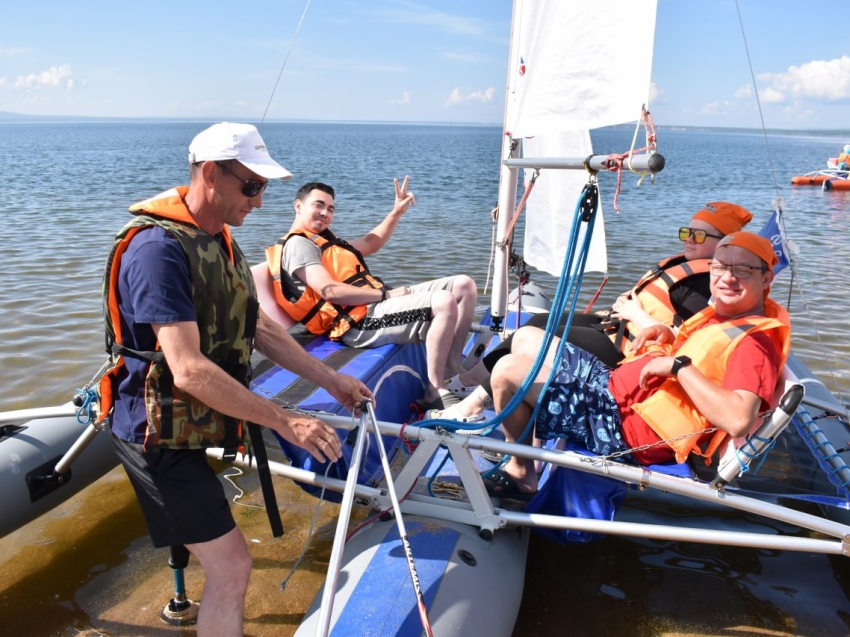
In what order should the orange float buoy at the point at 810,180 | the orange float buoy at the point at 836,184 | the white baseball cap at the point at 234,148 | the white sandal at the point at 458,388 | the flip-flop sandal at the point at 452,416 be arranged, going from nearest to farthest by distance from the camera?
the white baseball cap at the point at 234,148, the flip-flop sandal at the point at 452,416, the white sandal at the point at 458,388, the orange float buoy at the point at 836,184, the orange float buoy at the point at 810,180

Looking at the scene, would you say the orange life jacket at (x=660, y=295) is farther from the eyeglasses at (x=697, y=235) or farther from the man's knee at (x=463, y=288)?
the man's knee at (x=463, y=288)

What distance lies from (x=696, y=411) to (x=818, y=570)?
1384 millimetres

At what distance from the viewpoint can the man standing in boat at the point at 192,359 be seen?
1815 mm

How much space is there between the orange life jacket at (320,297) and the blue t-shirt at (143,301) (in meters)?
1.95

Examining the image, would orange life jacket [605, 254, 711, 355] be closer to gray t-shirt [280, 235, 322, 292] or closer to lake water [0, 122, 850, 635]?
lake water [0, 122, 850, 635]

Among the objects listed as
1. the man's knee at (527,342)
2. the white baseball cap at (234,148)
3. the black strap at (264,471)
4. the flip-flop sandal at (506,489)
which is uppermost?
the white baseball cap at (234,148)

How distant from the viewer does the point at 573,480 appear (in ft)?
8.71

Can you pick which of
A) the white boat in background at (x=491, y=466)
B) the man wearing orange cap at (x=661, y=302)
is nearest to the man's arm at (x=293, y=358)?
the white boat in background at (x=491, y=466)

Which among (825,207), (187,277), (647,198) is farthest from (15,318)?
(825,207)

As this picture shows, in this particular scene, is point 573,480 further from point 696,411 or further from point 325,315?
point 325,315

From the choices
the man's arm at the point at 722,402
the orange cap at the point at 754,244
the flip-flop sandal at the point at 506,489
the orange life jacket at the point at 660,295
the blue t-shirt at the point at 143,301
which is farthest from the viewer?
the orange life jacket at the point at 660,295

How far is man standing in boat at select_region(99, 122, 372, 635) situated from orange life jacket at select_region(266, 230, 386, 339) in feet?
5.80

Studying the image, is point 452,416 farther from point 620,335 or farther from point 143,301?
point 143,301

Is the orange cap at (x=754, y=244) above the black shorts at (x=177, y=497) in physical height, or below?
above
